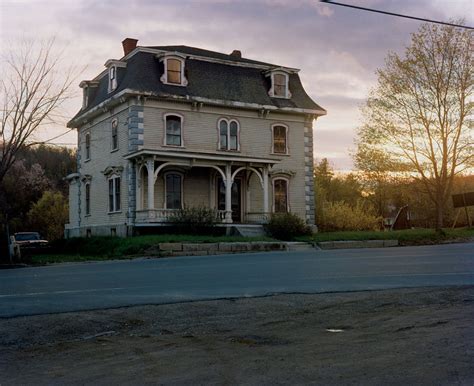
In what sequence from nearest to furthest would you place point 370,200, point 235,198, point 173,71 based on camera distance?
point 173,71, point 235,198, point 370,200

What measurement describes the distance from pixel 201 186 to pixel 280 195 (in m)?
4.46

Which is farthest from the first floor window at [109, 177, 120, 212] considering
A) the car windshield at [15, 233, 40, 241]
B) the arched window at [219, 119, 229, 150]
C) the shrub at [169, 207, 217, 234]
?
the car windshield at [15, 233, 40, 241]

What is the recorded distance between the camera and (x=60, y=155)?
2603 inches

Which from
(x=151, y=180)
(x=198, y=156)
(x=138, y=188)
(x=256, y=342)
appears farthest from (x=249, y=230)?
(x=256, y=342)

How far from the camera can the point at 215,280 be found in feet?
42.8

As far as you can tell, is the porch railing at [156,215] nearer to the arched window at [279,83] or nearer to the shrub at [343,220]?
the arched window at [279,83]

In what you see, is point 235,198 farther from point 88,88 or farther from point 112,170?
point 88,88

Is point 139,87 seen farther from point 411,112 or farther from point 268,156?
point 411,112

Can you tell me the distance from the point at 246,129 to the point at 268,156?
71.2 inches

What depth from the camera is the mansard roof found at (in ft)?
99.8

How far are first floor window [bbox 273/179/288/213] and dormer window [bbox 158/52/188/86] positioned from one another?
7137mm

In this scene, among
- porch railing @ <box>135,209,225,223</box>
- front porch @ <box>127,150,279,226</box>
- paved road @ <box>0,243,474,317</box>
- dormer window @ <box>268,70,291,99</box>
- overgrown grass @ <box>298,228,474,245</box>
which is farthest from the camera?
dormer window @ <box>268,70,291,99</box>

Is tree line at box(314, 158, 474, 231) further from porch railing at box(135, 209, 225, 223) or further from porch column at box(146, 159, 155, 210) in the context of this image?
porch column at box(146, 159, 155, 210)

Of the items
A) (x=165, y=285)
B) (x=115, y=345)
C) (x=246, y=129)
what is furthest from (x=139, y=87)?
(x=115, y=345)
